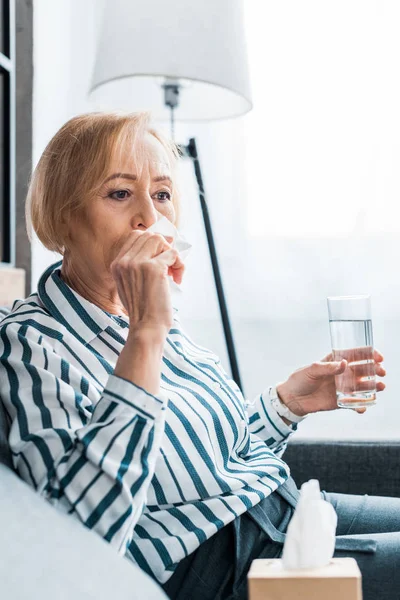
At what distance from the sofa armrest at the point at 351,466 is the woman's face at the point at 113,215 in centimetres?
70

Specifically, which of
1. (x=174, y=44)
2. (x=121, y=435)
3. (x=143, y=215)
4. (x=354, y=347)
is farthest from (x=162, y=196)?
(x=174, y=44)

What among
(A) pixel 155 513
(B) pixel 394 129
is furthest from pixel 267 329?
(A) pixel 155 513

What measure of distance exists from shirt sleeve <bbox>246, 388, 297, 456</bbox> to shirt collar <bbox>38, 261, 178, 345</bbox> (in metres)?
0.43

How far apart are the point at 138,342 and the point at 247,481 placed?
353 mm

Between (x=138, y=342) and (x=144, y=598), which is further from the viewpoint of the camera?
(x=138, y=342)

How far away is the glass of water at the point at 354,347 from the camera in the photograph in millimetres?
1237

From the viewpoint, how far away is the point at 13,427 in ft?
3.34

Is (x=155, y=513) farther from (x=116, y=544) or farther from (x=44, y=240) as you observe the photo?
(x=44, y=240)

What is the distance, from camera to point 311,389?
152 centimetres

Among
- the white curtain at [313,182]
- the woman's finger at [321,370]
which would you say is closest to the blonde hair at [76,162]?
the woman's finger at [321,370]

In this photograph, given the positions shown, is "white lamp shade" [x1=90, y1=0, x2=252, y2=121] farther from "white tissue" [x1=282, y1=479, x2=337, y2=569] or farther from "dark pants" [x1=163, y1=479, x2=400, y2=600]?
"white tissue" [x1=282, y1=479, x2=337, y2=569]

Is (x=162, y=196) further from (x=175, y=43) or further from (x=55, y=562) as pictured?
(x=55, y=562)

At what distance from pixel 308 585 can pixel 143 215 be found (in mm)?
751

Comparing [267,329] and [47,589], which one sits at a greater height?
[267,329]
